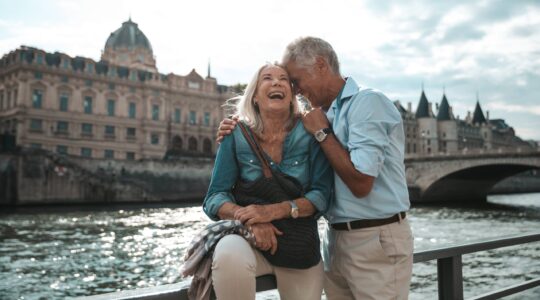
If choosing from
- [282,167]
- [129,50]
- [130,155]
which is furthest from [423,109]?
[282,167]

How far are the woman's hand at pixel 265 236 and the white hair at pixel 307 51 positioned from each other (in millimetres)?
832

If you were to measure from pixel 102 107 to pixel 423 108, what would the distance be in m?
55.8

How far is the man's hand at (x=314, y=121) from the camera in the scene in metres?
2.12

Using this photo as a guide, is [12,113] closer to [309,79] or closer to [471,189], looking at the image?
[471,189]

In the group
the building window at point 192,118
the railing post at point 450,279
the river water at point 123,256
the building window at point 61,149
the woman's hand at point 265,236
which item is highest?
the building window at point 192,118

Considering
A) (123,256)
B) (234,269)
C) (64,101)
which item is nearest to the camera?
(234,269)

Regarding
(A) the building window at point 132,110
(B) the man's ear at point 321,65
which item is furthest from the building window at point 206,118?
(B) the man's ear at point 321,65

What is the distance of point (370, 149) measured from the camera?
2043mm

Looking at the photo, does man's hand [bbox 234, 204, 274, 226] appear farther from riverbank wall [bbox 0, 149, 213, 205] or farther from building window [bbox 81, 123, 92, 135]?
building window [bbox 81, 123, 92, 135]

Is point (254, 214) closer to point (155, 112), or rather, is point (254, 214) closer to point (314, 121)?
point (314, 121)

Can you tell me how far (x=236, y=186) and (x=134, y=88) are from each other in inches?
1896

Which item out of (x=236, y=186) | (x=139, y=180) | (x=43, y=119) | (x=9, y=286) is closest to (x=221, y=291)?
(x=236, y=186)

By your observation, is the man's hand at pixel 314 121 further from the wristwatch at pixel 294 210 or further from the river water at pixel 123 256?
the river water at pixel 123 256

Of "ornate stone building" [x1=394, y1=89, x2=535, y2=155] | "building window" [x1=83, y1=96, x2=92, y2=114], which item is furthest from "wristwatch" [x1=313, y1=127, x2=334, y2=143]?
"ornate stone building" [x1=394, y1=89, x2=535, y2=155]
